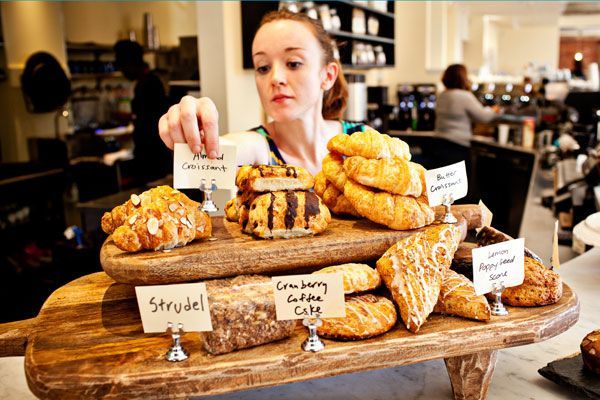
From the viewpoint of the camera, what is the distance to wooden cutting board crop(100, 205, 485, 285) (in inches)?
37.1

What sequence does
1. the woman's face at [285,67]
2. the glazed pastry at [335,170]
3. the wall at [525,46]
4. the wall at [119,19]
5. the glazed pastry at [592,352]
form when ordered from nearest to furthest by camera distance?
1. the glazed pastry at [592,352]
2. the glazed pastry at [335,170]
3. the woman's face at [285,67]
4. the wall at [119,19]
5. the wall at [525,46]

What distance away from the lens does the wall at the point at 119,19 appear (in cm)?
505

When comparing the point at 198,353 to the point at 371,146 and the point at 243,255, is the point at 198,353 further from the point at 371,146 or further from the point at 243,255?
the point at 371,146

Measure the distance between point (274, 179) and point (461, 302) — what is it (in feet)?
1.33

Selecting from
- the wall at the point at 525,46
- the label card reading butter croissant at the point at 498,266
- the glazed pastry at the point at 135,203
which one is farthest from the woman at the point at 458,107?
the wall at the point at 525,46

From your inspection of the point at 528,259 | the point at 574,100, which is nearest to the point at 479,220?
the point at 528,259

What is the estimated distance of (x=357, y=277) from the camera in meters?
0.97

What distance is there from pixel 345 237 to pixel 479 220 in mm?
348

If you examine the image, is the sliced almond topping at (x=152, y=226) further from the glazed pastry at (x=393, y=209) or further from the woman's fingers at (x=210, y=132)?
the glazed pastry at (x=393, y=209)

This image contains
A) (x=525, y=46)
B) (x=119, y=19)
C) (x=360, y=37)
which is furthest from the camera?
(x=525, y=46)

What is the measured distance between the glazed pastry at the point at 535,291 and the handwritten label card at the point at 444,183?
206 millimetres

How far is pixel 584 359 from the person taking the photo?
3.55ft

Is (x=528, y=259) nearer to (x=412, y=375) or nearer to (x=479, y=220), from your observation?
(x=479, y=220)

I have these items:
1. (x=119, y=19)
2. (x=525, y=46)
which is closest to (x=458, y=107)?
(x=119, y=19)
